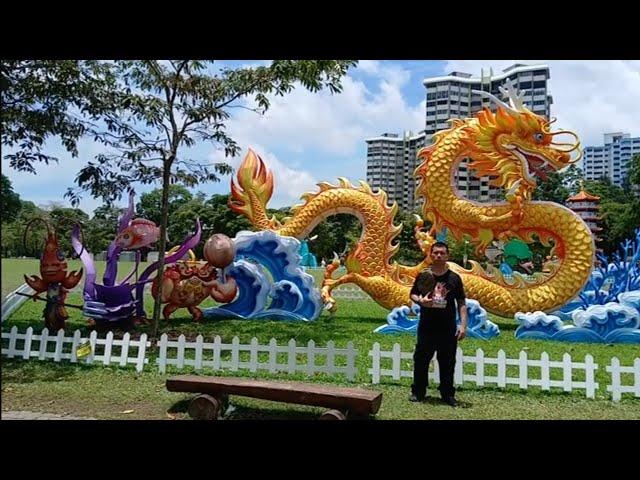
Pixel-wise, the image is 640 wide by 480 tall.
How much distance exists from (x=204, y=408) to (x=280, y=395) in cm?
73

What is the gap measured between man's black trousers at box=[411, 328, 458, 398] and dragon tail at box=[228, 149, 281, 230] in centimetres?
653

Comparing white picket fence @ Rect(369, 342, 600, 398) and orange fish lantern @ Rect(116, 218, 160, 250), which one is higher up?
orange fish lantern @ Rect(116, 218, 160, 250)

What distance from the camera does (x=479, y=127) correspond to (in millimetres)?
9766

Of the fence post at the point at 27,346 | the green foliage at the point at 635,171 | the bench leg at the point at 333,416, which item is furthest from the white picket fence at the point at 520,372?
the green foliage at the point at 635,171

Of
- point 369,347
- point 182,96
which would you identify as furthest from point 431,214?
point 182,96

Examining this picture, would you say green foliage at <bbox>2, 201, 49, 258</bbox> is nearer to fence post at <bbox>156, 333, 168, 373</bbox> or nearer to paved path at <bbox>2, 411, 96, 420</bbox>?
paved path at <bbox>2, 411, 96, 420</bbox>

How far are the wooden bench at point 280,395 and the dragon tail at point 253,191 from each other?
260 inches

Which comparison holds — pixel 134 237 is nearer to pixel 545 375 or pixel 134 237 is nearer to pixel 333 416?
pixel 333 416

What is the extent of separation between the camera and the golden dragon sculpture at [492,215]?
9328 mm

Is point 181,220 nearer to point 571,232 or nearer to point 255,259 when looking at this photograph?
point 255,259

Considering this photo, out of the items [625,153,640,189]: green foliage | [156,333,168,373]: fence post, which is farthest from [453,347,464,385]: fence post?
[625,153,640,189]: green foliage

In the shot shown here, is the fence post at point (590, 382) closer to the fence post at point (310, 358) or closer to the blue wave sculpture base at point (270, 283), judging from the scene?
the fence post at point (310, 358)

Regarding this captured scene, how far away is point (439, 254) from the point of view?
4844 millimetres

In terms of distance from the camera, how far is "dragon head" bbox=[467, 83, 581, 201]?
9430 mm
